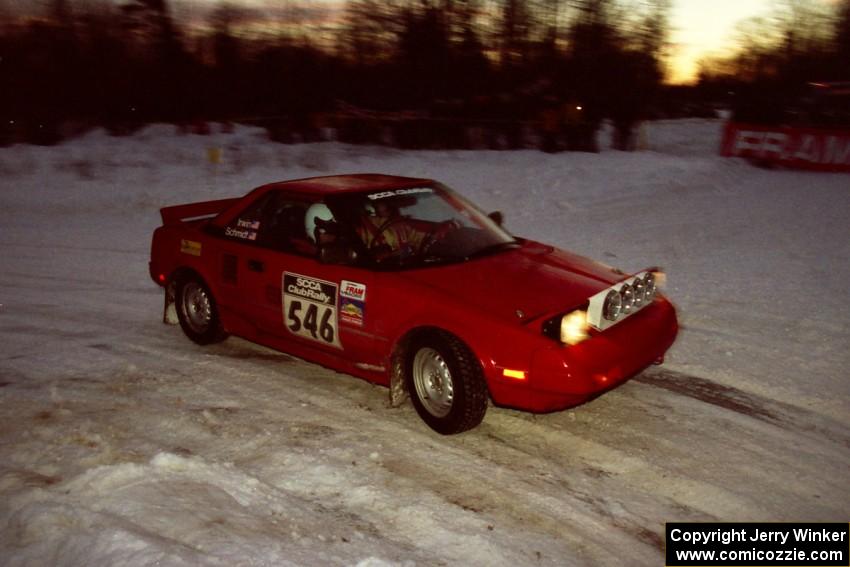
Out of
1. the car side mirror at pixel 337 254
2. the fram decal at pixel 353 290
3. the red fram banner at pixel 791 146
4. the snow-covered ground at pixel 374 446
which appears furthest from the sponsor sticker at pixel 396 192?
the red fram banner at pixel 791 146

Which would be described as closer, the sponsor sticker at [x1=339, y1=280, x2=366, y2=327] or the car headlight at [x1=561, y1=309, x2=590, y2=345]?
the car headlight at [x1=561, y1=309, x2=590, y2=345]

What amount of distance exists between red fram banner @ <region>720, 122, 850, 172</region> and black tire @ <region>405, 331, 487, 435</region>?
54.6 ft

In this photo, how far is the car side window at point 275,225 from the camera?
505 centimetres

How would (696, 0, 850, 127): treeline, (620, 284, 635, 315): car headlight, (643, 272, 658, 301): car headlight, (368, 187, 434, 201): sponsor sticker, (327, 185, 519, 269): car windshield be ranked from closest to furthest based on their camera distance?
1. (620, 284, 635, 315): car headlight
2. (643, 272, 658, 301): car headlight
3. (327, 185, 519, 269): car windshield
4. (368, 187, 434, 201): sponsor sticker
5. (696, 0, 850, 127): treeline

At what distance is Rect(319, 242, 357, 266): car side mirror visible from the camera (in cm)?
450

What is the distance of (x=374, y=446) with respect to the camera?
162 inches

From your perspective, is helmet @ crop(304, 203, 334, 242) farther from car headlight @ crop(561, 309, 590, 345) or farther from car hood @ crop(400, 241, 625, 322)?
car headlight @ crop(561, 309, 590, 345)

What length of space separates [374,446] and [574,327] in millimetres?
1335

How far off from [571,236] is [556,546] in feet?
25.0

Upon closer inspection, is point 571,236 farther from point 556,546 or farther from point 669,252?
point 556,546

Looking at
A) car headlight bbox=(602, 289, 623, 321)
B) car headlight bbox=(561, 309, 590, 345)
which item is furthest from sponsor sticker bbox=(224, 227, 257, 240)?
car headlight bbox=(602, 289, 623, 321)

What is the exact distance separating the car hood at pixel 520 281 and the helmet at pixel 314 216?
91 centimetres

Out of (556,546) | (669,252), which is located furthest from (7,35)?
(556,546)

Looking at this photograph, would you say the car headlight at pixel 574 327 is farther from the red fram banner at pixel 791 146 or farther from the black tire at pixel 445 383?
the red fram banner at pixel 791 146
